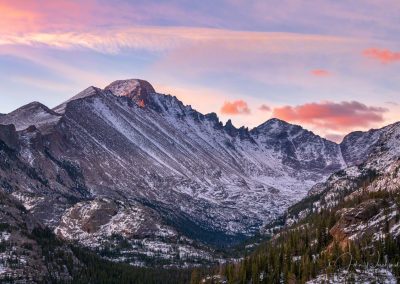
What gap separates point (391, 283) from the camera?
195125mm

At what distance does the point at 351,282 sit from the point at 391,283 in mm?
11277

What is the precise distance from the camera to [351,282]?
651 ft
